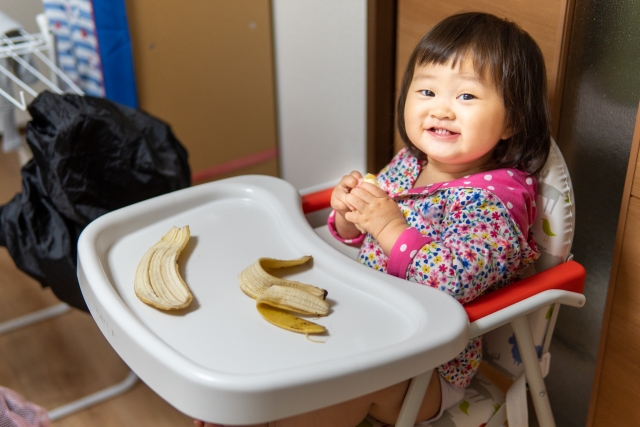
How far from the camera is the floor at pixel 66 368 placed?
1.57 meters

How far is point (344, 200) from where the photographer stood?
1.10 m

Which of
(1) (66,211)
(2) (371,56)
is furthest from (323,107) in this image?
(1) (66,211)

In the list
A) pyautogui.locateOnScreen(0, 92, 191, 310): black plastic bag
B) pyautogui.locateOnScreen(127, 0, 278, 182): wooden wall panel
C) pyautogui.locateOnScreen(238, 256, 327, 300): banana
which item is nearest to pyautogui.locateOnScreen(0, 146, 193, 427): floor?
pyautogui.locateOnScreen(0, 92, 191, 310): black plastic bag

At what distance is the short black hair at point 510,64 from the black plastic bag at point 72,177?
0.65 metres

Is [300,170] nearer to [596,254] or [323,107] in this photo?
[323,107]

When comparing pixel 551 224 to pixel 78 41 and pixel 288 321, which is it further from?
pixel 78 41

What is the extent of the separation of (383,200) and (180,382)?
1.40 ft

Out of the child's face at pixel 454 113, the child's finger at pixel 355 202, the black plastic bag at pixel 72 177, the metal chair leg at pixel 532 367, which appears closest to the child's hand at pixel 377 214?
the child's finger at pixel 355 202

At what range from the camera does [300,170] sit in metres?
2.20

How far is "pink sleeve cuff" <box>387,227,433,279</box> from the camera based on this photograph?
986mm

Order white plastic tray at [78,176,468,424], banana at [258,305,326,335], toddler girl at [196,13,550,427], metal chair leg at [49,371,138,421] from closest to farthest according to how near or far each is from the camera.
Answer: white plastic tray at [78,176,468,424], banana at [258,305,326,335], toddler girl at [196,13,550,427], metal chair leg at [49,371,138,421]

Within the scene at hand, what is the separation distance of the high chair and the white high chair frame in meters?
0.81

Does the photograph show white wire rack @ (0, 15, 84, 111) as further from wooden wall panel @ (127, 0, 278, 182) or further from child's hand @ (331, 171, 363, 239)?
child's hand @ (331, 171, 363, 239)

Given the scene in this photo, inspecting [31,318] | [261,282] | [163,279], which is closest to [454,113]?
[261,282]
